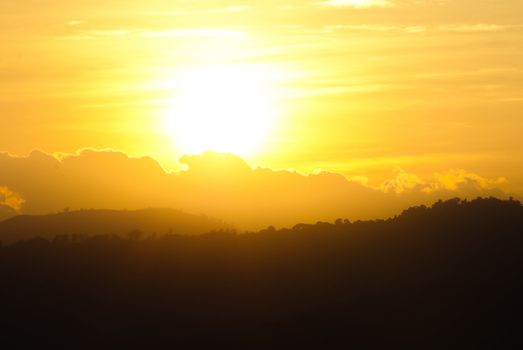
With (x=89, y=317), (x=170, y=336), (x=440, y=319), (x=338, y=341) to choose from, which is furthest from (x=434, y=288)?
(x=89, y=317)

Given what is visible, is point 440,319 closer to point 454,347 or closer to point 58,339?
point 454,347

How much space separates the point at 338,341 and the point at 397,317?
41.7 ft

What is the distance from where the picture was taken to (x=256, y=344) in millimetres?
188750

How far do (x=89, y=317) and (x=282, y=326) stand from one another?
113 ft

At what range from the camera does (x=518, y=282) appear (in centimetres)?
19912

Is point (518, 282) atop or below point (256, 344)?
atop

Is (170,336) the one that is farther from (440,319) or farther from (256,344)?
(440,319)

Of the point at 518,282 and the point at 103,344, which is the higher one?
the point at 518,282

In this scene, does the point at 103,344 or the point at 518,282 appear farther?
the point at 518,282

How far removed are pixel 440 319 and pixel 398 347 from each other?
36.2ft

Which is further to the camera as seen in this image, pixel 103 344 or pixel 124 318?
pixel 124 318

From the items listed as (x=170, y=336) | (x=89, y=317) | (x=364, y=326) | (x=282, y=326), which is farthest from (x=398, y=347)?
(x=89, y=317)

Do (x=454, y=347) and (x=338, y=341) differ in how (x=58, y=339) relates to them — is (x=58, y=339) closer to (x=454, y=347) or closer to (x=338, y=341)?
(x=338, y=341)

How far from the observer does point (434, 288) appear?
655 feet
